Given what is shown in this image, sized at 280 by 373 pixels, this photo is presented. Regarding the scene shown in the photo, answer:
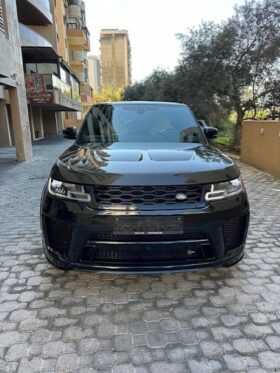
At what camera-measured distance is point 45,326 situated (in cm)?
234

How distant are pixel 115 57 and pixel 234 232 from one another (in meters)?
102

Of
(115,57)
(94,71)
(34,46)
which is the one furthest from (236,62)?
(115,57)

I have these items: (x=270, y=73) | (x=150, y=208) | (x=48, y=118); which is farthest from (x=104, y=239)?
(x=48, y=118)

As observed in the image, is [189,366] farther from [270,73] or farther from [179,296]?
[270,73]

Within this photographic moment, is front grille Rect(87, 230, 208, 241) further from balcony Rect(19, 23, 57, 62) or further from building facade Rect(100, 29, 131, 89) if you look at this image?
building facade Rect(100, 29, 131, 89)

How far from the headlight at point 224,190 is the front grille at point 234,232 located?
0.71 feet

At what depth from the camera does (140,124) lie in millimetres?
3877

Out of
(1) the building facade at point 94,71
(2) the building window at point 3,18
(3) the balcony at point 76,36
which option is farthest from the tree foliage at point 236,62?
(1) the building facade at point 94,71

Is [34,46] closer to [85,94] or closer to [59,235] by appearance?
[59,235]

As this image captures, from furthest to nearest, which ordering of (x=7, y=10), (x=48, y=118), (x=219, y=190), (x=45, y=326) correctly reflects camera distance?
(x=48, y=118) < (x=7, y=10) < (x=219, y=190) < (x=45, y=326)

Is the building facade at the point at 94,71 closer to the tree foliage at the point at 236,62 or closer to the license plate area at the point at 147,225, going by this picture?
the tree foliage at the point at 236,62

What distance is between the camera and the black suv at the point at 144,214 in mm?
2352

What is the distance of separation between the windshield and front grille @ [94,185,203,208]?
4.10 feet

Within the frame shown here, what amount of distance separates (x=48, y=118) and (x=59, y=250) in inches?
1128
